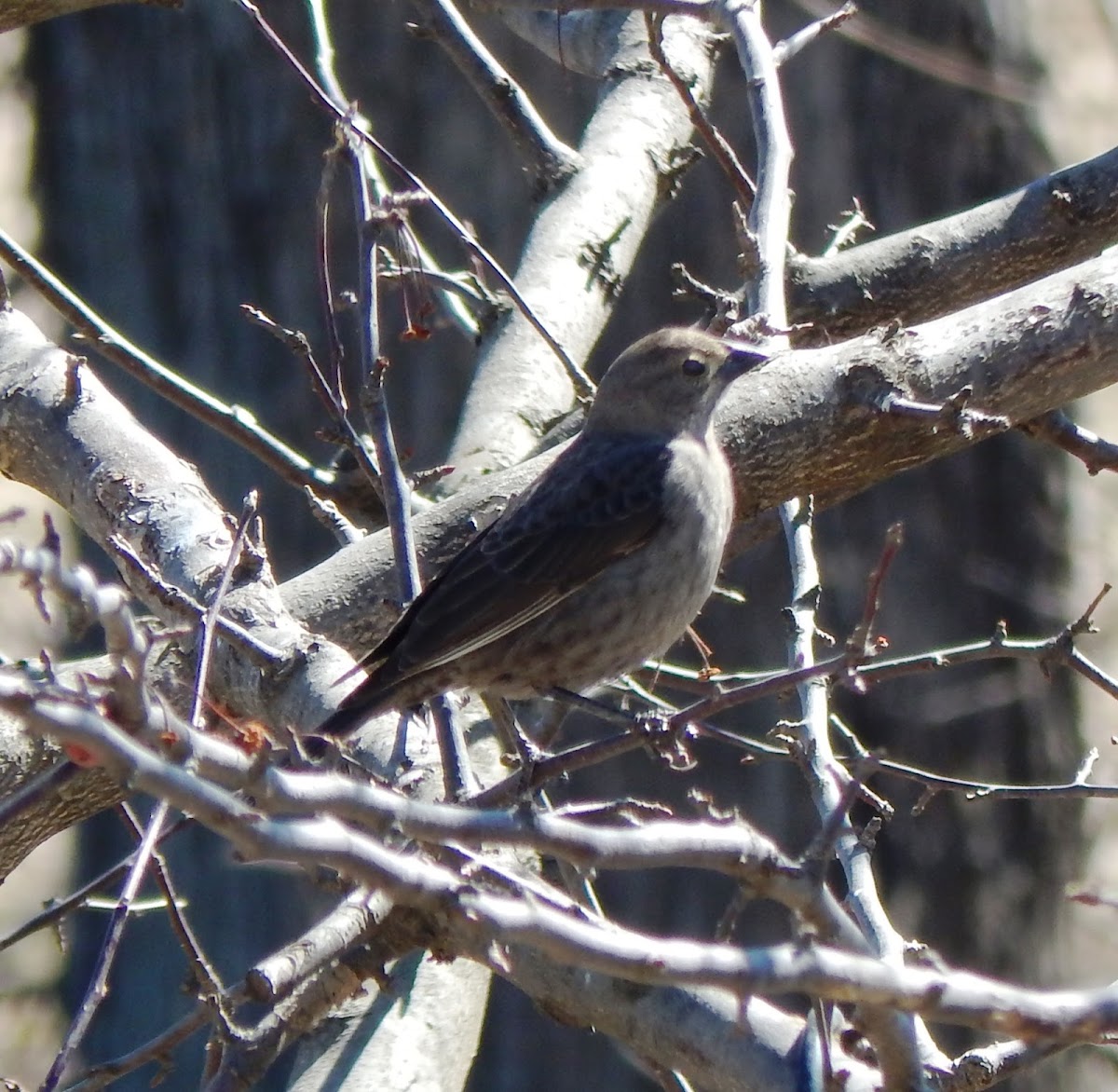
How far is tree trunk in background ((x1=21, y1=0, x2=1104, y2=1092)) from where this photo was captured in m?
6.48

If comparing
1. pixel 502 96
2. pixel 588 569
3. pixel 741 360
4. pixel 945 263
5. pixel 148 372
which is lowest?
pixel 588 569

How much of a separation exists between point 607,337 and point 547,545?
2.76m

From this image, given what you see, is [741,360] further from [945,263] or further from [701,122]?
[945,263]

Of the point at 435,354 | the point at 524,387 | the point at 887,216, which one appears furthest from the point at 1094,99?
the point at 524,387

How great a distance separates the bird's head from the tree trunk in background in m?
2.19

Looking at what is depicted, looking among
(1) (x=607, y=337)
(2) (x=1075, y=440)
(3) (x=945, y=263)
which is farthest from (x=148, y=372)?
(1) (x=607, y=337)

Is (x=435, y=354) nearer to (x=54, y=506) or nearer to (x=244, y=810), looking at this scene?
(x=54, y=506)

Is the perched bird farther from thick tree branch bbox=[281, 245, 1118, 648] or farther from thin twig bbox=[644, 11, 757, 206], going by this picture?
thin twig bbox=[644, 11, 757, 206]

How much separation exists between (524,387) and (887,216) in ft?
9.27

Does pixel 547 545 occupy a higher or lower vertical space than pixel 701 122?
lower

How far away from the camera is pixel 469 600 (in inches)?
146

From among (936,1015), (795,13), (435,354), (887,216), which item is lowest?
(936,1015)

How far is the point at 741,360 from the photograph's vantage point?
154 inches

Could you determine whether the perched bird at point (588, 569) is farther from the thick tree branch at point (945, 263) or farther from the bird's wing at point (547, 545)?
the thick tree branch at point (945, 263)
